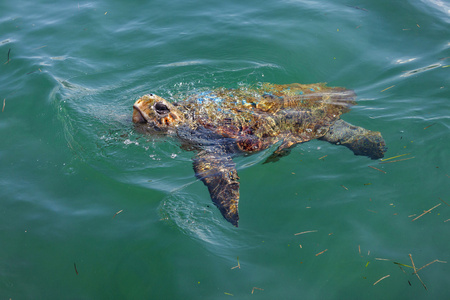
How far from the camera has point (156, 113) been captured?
202 inches

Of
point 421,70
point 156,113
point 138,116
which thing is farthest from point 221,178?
point 421,70

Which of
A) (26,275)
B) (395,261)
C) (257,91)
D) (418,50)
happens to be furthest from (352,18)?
(26,275)

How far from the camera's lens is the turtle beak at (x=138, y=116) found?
202 inches

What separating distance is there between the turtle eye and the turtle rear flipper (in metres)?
2.65

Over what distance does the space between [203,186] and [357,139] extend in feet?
8.62

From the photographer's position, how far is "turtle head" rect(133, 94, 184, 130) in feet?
16.7

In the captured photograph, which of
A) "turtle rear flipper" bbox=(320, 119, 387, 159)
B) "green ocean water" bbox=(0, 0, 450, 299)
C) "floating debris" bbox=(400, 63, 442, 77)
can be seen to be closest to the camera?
"green ocean water" bbox=(0, 0, 450, 299)

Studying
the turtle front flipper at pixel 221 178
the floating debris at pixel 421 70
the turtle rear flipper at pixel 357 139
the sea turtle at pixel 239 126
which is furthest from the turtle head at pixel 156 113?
the floating debris at pixel 421 70

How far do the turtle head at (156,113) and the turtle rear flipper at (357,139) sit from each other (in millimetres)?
2527

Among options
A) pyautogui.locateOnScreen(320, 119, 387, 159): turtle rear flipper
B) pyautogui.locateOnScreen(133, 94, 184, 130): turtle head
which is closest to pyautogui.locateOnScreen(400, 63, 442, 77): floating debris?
pyautogui.locateOnScreen(320, 119, 387, 159): turtle rear flipper

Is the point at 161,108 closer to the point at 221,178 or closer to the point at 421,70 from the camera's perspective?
the point at 221,178

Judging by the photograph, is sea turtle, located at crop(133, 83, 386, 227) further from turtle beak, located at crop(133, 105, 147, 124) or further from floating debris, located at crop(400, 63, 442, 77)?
floating debris, located at crop(400, 63, 442, 77)

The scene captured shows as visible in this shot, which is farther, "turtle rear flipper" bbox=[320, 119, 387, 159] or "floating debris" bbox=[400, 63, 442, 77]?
"floating debris" bbox=[400, 63, 442, 77]

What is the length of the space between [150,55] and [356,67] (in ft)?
15.9
